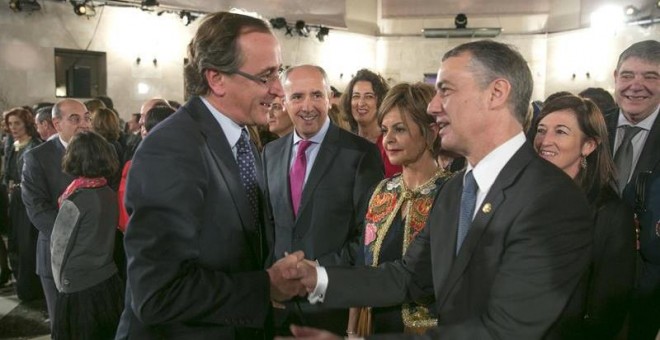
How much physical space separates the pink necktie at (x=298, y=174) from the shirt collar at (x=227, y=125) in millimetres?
1154

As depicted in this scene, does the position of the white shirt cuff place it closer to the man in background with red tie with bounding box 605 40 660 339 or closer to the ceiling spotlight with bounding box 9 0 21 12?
the man in background with red tie with bounding box 605 40 660 339

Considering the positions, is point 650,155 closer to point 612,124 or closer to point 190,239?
point 612,124

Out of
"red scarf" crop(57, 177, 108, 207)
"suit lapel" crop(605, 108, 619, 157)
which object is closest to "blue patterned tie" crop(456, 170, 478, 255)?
"suit lapel" crop(605, 108, 619, 157)

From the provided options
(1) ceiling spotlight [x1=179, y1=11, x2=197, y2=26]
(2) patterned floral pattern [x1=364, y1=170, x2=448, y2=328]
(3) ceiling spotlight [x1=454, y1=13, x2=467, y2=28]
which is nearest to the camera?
(2) patterned floral pattern [x1=364, y1=170, x2=448, y2=328]

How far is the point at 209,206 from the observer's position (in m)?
1.70

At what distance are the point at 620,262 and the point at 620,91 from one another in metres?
1.45

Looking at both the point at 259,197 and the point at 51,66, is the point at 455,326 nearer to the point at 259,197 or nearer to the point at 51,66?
the point at 259,197

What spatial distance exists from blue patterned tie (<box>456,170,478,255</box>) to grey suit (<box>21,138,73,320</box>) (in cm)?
354

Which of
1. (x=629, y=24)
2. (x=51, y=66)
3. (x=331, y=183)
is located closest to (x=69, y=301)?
(x=331, y=183)

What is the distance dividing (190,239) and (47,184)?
3.42 metres

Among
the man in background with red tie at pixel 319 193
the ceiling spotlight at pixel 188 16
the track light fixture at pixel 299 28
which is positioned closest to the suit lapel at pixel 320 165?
the man in background with red tie at pixel 319 193

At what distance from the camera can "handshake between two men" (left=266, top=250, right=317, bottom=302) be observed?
1.77 meters

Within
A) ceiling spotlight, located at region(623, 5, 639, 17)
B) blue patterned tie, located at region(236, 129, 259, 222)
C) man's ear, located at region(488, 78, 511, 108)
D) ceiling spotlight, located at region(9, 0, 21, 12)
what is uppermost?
ceiling spotlight, located at region(623, 5, 639, 17)

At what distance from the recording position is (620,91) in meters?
3.26
